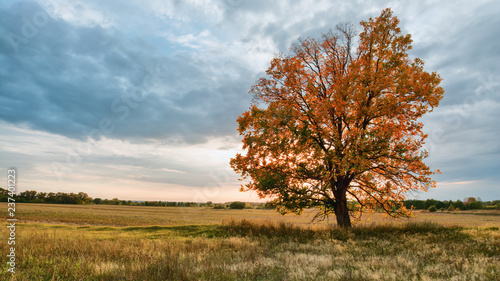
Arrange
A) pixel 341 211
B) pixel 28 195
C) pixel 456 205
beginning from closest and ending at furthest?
pixel 341 211 → pixel 456 205 → pixel 28 195

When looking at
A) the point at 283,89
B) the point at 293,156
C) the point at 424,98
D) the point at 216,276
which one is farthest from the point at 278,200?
the point at 216,276

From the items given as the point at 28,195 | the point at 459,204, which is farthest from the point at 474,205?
the point at 28,195

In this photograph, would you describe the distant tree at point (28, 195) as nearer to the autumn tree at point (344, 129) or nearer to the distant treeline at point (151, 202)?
the distant treeline at point (151, 202)

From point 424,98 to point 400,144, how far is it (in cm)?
280

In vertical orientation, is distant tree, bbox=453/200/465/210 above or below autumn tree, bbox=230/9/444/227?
below

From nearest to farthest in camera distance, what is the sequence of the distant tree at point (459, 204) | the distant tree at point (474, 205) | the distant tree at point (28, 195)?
1. the distant tree at point (459, 204)
2. the distant tree at point (474, 205)
3. the distant tree at point (28, 195)

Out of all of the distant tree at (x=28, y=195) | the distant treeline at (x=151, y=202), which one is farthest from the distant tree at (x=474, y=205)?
the distant tree at (x=28, y=195)

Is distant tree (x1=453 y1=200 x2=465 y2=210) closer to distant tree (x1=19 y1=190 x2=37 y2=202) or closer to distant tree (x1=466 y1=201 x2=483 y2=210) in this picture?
distant tree (x1=466 y1=201 x2=483 y2=210)

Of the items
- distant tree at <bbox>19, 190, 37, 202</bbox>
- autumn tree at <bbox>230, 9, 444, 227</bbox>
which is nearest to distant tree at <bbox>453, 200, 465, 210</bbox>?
autumn tree at <bbox>230, 9, 444, 227</bbox>

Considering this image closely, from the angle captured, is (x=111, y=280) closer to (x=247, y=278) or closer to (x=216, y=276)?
(x=216, y=276)

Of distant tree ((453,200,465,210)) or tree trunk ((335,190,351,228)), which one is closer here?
tree trunk ((335,190,351,228))

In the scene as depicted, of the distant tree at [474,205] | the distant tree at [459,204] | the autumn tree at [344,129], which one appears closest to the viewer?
the autumn tree at [344,129]

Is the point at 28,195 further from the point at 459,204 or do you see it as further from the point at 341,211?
the point at 459,204

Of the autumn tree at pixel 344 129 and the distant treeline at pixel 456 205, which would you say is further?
the distant treeline at pixel 456 205
